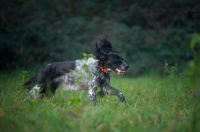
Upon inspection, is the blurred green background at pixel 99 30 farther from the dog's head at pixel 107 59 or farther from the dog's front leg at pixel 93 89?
the dog's front leg at pixel 93 89

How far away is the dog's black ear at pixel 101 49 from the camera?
17.7 ft

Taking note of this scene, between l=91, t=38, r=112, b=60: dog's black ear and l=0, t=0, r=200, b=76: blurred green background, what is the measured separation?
623 centimetres

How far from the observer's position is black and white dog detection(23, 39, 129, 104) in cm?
512

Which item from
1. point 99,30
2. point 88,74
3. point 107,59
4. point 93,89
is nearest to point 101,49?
point 107,59

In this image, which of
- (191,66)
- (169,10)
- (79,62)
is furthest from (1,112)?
(169,10)

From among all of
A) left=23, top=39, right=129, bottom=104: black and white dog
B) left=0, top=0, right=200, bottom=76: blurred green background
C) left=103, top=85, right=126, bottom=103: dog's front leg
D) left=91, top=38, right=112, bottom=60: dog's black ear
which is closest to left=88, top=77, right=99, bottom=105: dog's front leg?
left=23, top=39, right=129, bottom=104: black and white dog

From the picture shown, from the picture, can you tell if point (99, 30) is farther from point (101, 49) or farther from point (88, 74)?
point (88, 74)

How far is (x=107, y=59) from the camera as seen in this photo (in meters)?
5.30

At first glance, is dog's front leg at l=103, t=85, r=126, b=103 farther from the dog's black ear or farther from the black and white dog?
the dog's black ear

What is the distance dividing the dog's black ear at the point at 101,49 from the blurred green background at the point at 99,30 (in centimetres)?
623

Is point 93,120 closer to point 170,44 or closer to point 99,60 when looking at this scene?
point 99,60

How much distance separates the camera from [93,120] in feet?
9.34

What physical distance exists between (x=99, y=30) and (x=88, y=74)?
807 centimetres

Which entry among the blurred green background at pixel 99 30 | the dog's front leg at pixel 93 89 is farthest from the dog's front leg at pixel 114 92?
the blurred green background at pixel 99 30
